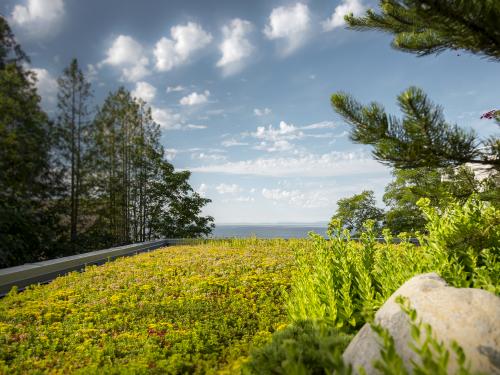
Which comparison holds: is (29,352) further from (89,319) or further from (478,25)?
(478,25)

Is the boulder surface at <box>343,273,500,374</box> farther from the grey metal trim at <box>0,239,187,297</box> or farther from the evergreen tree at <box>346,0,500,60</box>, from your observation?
the grey metal trim at <box>0,239,187,297</box>

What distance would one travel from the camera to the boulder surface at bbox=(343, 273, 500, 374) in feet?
8.63

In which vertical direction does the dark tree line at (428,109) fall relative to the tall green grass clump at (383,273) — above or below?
above

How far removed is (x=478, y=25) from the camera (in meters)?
3.39

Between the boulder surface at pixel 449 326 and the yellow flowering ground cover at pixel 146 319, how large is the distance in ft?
4.54

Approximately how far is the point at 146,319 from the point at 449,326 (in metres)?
4.77

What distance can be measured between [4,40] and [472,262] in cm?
1994

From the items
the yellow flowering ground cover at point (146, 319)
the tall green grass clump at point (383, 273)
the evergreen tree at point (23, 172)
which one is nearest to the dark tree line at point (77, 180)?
the evergreen tree at point (23, 172)

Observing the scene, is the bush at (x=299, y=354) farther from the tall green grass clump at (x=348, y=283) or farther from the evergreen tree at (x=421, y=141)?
the evergreen tree at (x=421, y=141)

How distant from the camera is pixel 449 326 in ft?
9.20

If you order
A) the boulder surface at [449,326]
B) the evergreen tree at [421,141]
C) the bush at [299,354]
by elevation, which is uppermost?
the evergreen tree at [421,141]

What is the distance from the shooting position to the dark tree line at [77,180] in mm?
13383

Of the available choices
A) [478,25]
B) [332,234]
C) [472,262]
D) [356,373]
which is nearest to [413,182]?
[332,234]

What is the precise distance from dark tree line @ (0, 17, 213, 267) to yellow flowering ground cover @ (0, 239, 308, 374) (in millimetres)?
5294
